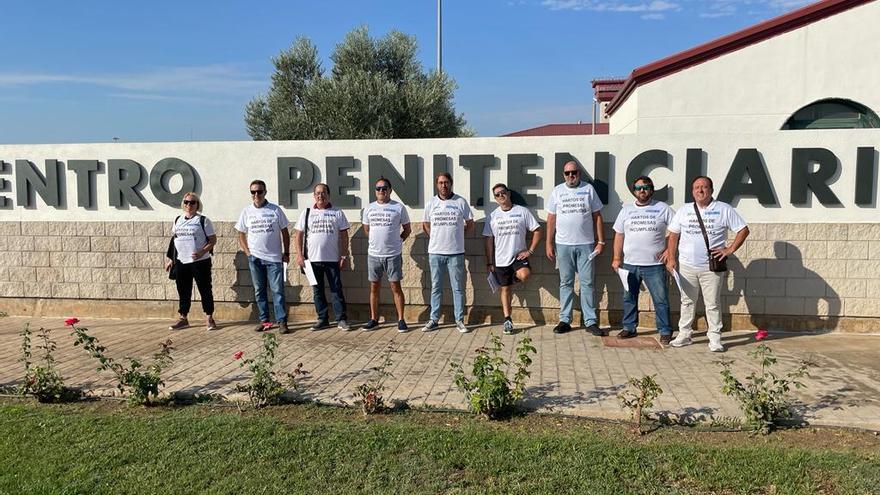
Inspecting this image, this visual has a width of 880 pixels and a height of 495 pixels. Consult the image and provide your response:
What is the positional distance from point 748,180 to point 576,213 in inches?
77.8

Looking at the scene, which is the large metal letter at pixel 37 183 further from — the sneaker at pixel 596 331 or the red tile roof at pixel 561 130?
the red tile roof at pixel 561 130

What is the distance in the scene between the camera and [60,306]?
8.39 meters

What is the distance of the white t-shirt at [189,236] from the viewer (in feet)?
23.9

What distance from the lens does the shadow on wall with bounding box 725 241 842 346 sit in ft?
22.9

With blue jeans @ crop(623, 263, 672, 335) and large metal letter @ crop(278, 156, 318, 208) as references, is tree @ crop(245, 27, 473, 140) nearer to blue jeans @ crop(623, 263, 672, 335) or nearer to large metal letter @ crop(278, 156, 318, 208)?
large metal letter @ crop(278, 156, 318, 208)

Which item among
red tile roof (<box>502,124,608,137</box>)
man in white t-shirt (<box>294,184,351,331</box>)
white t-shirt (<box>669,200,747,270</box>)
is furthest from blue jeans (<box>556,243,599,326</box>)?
red tile roof (<box>502,124,608,137</box>)

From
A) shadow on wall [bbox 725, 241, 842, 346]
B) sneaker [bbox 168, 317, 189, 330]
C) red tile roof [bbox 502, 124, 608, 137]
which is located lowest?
sneaker [bbox 168, 317, 189, 330]

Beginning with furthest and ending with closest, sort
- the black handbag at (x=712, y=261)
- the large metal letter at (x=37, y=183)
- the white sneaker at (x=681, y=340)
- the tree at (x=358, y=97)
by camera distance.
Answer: the tree at (x=358, y=97)
the large metal letter at (x=37, y=183)
the white sneaker at (x=681, y=340)
the black handbag at (x=712, y=261)

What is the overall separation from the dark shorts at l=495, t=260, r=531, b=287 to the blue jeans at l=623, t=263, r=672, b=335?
1106 mm

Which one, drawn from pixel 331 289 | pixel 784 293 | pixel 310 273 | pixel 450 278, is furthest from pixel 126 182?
pixel 784 293

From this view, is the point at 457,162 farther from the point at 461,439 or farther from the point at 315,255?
the point at 461,439

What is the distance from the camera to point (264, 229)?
7172 millimetres

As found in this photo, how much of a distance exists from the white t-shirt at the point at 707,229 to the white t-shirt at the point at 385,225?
3019 mm

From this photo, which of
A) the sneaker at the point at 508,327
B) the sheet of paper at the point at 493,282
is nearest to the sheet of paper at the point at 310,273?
the sheet of paper at the point at 493,282
